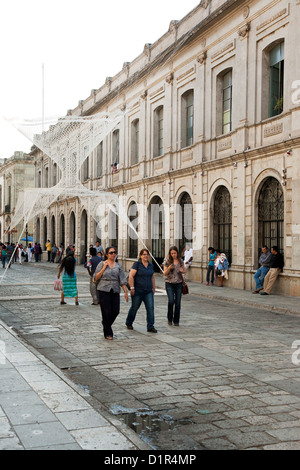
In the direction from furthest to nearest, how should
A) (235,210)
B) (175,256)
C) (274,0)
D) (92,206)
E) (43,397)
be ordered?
(92,206), (235,210), (274,0), (175,256), (43,397)

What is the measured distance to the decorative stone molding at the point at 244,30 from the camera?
63.4 ft

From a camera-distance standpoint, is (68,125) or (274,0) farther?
(274,0)

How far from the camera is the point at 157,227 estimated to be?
88.7 feet

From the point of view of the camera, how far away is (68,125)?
16.1 meters

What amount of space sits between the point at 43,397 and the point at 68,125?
38.8 feet

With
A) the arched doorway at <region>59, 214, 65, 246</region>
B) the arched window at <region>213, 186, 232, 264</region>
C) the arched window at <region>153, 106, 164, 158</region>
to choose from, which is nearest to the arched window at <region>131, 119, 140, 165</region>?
the arched window at <region>153, 106, 164, 158</region>

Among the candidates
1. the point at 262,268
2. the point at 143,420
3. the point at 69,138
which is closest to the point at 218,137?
the point at 262,268

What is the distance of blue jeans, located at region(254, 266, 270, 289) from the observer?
17406mm

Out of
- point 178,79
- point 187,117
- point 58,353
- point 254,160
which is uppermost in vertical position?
point 178,79

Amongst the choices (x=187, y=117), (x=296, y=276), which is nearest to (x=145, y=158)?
(x=187, y=117)

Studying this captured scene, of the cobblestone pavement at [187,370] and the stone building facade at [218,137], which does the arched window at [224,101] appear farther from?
the cobblestone pavement at [187,370]

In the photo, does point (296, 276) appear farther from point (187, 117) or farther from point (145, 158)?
point (145, 158)

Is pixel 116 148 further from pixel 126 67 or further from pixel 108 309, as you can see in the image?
pixel 108 309
